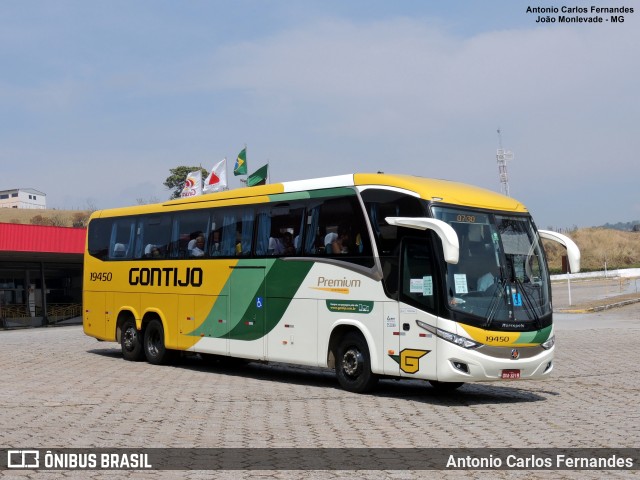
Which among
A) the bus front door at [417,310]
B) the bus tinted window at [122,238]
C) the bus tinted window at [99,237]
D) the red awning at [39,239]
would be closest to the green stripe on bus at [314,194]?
the bus front door at [417,310]

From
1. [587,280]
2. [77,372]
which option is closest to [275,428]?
[77,372]

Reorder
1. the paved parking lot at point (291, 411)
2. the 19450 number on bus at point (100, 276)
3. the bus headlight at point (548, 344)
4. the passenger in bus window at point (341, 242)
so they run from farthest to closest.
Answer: the 19450 number on bus at point (100, 276) → the passenger in bus window at point (341, 242) → the bus headlight at point (548, 344) → the paved parking lot at point (291, 411)

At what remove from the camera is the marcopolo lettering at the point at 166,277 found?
18.7 meters

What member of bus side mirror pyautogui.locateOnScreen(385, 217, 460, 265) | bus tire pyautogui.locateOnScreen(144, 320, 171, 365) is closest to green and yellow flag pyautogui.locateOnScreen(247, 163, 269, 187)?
bus tire pyautogui.locateOnScreen(144, 320, 171, 365)

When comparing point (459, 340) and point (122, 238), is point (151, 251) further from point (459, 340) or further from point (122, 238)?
point (459, 340)

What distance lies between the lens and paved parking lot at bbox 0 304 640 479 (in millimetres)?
9750

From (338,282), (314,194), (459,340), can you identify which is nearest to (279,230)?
(314,194)

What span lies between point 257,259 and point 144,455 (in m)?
8.26

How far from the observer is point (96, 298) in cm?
2222

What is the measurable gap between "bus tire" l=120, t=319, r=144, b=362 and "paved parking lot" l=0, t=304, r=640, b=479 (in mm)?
566

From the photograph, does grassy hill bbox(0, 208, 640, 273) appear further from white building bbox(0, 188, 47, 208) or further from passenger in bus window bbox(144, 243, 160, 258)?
passenger in bus window bbox(144, 243, 160, 258)

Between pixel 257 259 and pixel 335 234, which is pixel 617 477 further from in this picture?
pixel 257 259

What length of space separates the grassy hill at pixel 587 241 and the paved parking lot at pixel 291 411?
93.6 m

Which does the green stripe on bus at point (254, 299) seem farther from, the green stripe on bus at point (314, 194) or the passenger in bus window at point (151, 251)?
the passenger in bus window at point (151, 251)
